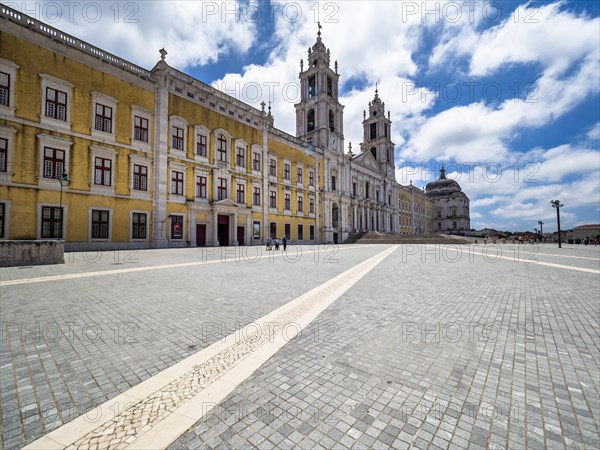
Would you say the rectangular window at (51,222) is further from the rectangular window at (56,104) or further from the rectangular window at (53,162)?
the rectangular window at (56,104)

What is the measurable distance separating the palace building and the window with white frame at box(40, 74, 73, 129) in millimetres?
57

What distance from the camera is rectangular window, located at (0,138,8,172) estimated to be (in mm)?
15914

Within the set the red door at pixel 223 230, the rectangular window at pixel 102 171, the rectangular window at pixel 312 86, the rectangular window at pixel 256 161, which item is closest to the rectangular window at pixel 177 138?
the rectangular window at pixel 102 171

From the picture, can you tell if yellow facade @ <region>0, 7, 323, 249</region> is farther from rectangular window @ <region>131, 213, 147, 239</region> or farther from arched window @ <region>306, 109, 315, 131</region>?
arched window @ <region>306, 109, 315, 131</region>

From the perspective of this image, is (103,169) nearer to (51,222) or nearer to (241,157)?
(51,222)

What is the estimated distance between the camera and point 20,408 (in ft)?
8.05

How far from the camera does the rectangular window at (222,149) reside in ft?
91.4

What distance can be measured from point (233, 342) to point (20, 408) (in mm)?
2085

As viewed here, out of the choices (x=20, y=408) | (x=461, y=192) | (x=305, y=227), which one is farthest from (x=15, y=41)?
(x=461, y=192)

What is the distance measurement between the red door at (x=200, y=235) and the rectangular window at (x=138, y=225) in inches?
186

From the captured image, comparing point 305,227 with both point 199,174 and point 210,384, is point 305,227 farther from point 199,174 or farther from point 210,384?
point 210,384

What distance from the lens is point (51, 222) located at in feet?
57.2

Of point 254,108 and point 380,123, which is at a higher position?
point 380,123

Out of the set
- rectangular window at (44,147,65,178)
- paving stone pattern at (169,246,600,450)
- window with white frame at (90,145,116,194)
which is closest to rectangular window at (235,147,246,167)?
window with white frame at (90,145,116,194)
